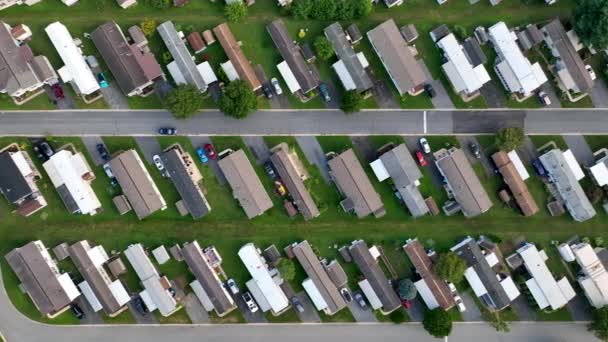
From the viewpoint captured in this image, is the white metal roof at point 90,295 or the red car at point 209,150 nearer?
the white metal roof at point 90,295

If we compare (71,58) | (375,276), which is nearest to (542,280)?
(375,276)

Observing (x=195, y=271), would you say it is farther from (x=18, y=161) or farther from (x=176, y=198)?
(x=18, y=161)

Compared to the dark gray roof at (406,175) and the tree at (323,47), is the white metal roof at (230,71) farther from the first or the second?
the dark gray roof at (406,175)

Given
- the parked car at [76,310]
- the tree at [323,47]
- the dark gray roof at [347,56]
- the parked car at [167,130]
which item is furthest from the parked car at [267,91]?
the parked car at [76,310]

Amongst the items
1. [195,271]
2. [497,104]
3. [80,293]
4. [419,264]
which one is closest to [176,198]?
[195,271]

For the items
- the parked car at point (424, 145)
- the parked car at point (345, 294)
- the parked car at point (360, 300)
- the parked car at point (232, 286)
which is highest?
the parked car at point (424, 145)

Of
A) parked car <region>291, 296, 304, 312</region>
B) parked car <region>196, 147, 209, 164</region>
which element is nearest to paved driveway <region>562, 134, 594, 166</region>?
parked car <region>291, 296, 304, 312</region>
